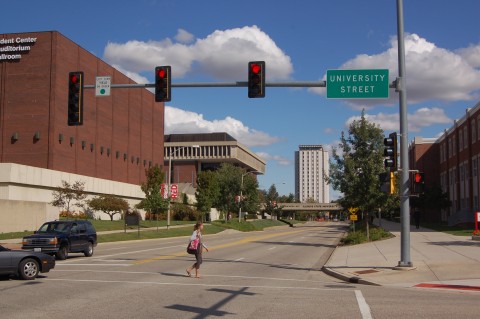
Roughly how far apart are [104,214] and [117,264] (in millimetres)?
48751

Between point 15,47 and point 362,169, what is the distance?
45849 mm

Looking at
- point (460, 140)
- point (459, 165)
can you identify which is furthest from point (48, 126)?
point (459, 165)

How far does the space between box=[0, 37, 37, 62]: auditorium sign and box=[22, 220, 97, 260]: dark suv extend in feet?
144

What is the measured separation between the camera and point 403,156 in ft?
61.4

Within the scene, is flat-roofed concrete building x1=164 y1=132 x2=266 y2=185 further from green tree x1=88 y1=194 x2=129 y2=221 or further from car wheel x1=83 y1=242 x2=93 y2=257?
car wheel x1=83 y1=242 x2=93 y2=257

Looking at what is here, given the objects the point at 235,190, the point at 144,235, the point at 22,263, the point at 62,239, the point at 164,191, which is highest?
the point at 235,190

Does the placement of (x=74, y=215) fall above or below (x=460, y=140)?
below

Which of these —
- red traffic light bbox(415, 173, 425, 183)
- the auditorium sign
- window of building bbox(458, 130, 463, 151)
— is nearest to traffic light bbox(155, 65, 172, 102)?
red traffic light bbox(415, 173, 425, 183)

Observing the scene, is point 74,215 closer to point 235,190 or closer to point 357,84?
point 235,190

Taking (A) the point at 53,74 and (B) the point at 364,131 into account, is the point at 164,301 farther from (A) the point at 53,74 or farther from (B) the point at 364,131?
(A) the point at 53,74

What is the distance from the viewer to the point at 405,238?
18516 mm

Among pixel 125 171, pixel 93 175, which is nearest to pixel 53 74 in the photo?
pixel 93 175

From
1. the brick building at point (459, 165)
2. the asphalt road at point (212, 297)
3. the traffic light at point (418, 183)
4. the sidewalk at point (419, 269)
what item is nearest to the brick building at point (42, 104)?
the brick building at point (459, 165)

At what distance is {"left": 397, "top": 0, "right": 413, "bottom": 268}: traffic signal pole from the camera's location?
18578 mm
